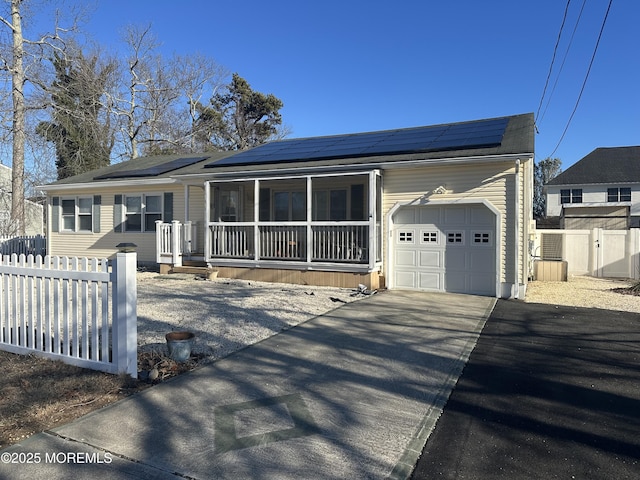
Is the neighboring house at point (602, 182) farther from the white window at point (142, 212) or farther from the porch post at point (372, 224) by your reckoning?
the white window at point (142, 212)

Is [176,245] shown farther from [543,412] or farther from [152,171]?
[543,412]

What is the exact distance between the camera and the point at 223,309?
7.47 metres

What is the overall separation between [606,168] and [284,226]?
29373 millimetres

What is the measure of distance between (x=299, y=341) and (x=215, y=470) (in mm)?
2986

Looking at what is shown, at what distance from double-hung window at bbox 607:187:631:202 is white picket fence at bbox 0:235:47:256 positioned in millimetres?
34174

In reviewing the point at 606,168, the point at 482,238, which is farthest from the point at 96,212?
the point at 606,168

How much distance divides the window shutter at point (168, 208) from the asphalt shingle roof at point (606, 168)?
2881 centimetres

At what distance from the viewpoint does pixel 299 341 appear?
5.56 meters

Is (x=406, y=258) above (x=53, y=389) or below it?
above

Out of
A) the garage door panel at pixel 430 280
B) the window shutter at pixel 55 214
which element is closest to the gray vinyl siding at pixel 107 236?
the window shutter at pixel 55 214

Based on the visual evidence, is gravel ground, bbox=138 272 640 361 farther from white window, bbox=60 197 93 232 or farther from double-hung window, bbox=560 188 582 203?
double-hung window, bbox=560 188 582 203

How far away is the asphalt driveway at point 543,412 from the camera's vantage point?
8.74ft

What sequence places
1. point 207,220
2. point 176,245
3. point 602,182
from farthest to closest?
point 602,182 < point 176,245 < point 207,220

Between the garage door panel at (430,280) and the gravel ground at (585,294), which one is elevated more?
the garage door panel at (430,280)
